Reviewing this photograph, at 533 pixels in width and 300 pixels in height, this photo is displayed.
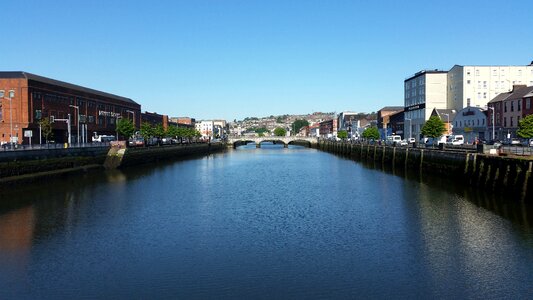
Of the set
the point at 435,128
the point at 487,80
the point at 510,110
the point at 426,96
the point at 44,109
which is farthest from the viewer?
the point at 426,96

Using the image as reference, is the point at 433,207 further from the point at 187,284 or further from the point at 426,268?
the point at 187,284

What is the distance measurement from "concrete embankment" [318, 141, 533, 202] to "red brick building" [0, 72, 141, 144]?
181ft

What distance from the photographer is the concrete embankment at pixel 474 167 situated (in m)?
39.2

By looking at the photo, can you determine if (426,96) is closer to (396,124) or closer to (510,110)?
(396,124)

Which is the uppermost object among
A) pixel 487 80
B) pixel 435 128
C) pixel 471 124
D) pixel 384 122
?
pixel 487 80

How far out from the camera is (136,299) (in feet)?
60.7

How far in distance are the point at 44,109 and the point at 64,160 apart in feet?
105

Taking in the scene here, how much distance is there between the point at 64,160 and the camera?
6406 centimetres

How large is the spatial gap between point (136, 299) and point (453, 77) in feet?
384

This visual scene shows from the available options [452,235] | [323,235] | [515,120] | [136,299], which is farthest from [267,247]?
[515,120]

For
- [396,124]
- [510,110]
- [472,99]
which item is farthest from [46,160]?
[396,124]

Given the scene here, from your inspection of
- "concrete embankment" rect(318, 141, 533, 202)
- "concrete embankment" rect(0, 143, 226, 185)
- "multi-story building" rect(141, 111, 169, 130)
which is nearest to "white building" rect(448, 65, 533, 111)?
"concrete embankment" rect(318, 141, 533, 202)

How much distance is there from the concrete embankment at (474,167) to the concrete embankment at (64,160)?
4552cm

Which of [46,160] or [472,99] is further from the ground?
[472,99]
